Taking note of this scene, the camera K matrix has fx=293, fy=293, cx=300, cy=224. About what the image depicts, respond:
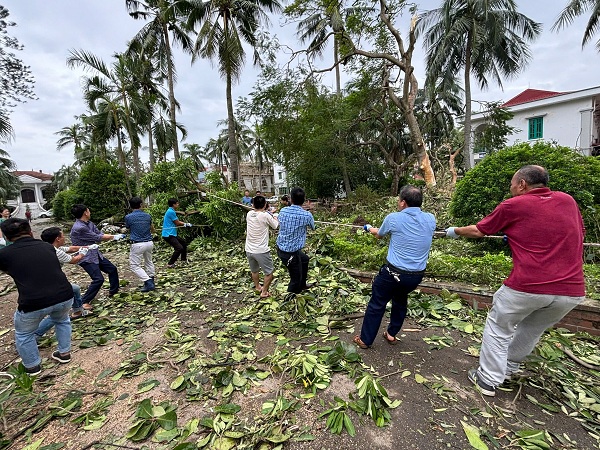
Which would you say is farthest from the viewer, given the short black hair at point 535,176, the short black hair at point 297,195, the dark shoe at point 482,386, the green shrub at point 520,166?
the green shrub at point 520,166

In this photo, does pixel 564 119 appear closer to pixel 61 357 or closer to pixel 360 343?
pixel 360 343

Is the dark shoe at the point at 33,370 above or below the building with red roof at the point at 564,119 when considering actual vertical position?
below

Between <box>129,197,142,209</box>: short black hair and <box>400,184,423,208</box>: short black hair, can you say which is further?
<box>129,197,142,209</box>: short black hair

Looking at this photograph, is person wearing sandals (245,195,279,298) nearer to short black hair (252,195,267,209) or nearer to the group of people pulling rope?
short black hair (252,195,267,209)

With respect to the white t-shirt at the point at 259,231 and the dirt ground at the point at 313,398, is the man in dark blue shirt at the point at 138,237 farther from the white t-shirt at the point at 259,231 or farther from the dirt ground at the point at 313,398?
the white t-shirt at the point at 259,231

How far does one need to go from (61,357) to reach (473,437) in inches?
157

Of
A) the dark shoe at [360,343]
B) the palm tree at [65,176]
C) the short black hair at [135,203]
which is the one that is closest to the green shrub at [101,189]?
the short black hair at [135,203]

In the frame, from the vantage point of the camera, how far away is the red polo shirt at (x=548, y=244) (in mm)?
2129

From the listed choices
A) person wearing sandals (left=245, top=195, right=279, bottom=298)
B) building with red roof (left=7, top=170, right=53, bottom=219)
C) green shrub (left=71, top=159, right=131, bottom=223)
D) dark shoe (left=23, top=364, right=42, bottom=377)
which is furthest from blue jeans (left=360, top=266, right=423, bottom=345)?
building with red roof (left=7, top=170, right=53, bottom=219)

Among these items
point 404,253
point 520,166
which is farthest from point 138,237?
point 520,166

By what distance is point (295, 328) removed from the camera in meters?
3.67

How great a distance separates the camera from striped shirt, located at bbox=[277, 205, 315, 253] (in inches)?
159

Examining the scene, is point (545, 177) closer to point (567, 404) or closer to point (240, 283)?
point (567, 404)

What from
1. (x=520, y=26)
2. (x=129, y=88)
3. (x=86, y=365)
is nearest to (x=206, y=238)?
(x=86, y=365)
